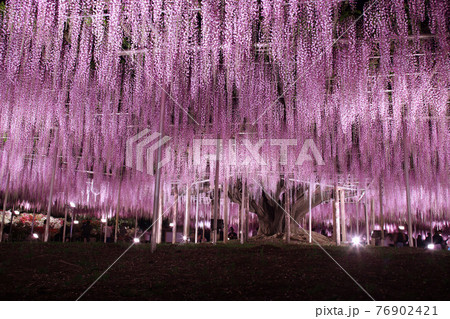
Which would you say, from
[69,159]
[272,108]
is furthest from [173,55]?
[69,159]

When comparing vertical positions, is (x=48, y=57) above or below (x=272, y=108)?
above

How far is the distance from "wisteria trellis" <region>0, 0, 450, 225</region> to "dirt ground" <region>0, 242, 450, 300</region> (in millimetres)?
3924

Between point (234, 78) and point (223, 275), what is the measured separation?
5.39 metres

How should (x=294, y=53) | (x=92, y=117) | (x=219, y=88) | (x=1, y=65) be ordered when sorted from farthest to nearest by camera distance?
(x=92, y=117) → (x=219, y=88) → (x=1, y=65) → (x=294, y=53)

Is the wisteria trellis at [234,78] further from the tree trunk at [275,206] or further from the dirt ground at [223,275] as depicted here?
the dirt ground at [223,275]

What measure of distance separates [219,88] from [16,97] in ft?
17.5

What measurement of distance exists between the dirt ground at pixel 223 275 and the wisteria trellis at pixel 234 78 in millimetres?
3924

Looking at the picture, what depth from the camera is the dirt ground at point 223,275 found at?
337 cm

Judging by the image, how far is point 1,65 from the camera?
812 centimetres

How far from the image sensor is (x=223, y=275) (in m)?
3.89

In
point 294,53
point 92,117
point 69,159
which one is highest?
point 294,53

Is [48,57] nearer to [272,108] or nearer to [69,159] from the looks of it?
[272,108]

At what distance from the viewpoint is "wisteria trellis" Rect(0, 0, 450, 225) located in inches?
243

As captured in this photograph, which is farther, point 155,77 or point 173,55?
point 155,77
